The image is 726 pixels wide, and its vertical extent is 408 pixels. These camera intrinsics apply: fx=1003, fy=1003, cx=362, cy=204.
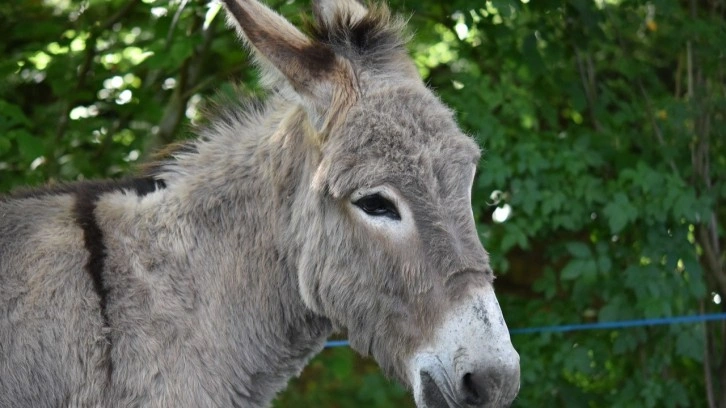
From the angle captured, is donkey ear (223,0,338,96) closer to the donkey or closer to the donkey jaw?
the donkey

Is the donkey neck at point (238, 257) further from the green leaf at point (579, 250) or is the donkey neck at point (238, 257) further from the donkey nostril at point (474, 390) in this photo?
the green leaf at point (579, 250)

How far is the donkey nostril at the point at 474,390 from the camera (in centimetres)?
271

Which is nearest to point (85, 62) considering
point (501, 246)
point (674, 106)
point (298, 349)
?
point (501, 246)

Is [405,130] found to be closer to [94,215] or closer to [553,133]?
[94,215]

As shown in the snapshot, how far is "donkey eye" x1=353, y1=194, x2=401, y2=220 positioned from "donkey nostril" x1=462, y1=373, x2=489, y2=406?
0.50 metres

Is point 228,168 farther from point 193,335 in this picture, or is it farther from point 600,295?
point 600,295

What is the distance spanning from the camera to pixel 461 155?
9.86 ft

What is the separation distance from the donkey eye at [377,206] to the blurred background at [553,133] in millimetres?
1740

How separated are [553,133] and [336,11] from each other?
2319 mm

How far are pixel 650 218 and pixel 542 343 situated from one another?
0.84m

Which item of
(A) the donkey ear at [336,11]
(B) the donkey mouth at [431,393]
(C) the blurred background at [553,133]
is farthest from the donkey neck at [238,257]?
(C) the blurred background at [553,133]

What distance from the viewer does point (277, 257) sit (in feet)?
10.3

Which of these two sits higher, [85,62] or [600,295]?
[85,62]

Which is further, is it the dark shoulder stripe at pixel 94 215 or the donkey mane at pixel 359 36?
the donkey mane at pixel 359 36
